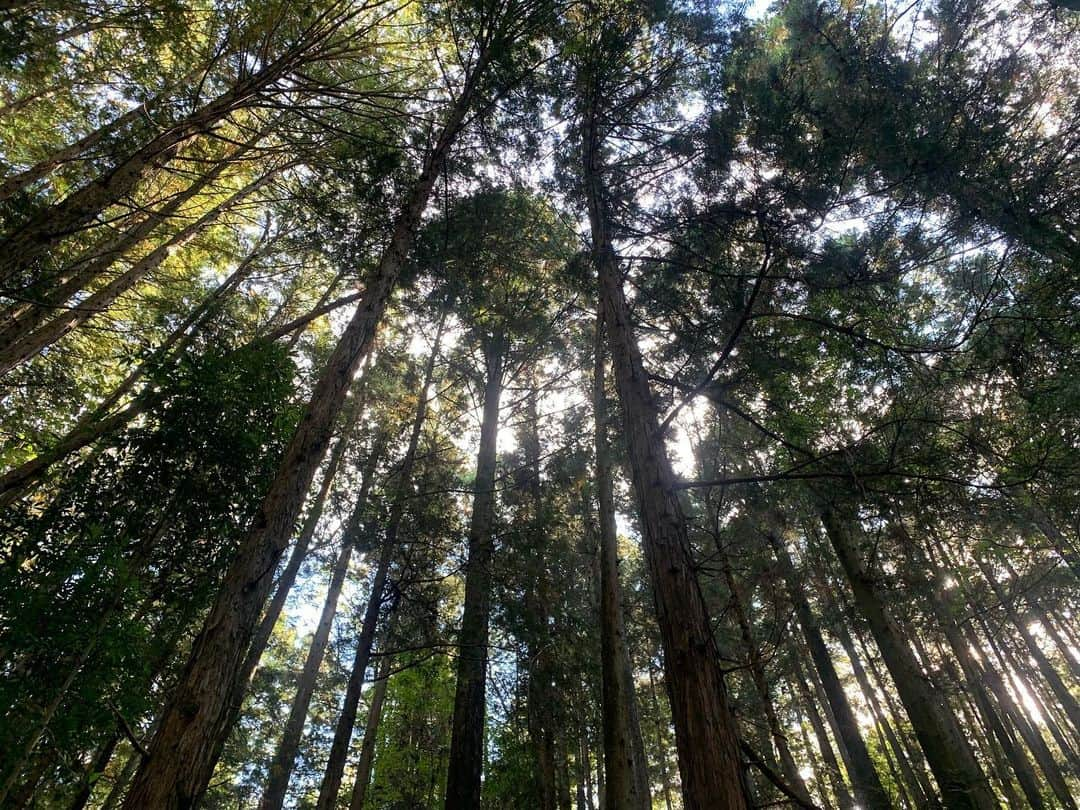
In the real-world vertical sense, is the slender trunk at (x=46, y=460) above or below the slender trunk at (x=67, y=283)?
below

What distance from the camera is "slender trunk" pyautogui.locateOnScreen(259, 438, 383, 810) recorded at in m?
7.64

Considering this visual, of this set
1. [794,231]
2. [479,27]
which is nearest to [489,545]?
[794,231]

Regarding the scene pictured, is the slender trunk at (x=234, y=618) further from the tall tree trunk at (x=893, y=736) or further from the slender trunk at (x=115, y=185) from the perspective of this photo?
the tall tree trunk at (x=893, y=736)

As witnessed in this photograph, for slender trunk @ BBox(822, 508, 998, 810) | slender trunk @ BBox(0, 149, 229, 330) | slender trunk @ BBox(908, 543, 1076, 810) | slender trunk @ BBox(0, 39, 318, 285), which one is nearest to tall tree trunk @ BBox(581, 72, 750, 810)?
slender trunk @ BBox(822, 508, 998, 810)

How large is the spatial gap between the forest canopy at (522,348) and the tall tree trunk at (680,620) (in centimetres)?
2

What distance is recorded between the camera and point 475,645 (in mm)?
6340

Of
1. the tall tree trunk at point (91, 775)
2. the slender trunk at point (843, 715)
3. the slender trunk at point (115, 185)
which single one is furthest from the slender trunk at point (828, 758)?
the slender trunk at point (115, 185)

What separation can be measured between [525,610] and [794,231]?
6.99 meters

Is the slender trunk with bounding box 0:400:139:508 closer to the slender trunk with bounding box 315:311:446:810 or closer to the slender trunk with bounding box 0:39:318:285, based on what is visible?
the slender trunk with bounding box 0:39:318:285

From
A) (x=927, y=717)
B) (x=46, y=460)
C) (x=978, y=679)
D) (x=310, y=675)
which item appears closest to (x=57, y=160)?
(x=46, y=460)

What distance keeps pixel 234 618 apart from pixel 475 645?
148 inches

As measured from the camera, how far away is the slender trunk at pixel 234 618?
8.96 ft

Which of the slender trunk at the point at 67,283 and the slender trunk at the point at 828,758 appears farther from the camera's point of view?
the slender trunk at the point at 828,758

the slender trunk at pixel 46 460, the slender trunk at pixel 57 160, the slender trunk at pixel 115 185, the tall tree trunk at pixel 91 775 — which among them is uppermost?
the slender trunk at pixel 57 160
